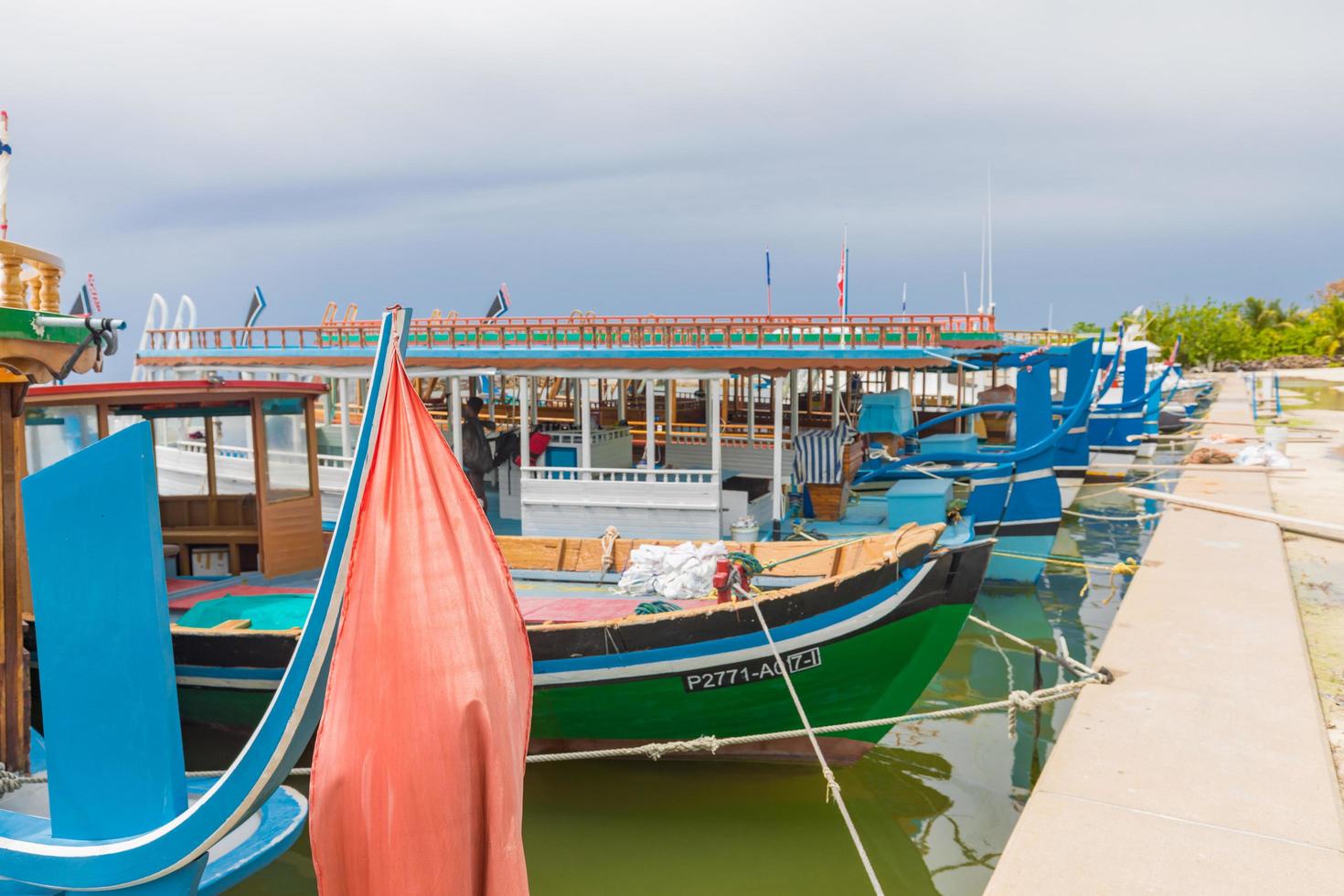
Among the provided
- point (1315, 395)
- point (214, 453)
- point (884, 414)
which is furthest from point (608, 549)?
point (1315, 395)

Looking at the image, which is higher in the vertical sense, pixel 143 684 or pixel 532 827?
pixel 143 684

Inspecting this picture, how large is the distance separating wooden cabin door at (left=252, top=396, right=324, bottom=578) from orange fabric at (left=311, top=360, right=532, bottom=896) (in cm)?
674

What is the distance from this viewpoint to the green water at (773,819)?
304 inches

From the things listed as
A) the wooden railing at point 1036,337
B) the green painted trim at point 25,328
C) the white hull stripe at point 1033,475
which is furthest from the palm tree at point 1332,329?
the green painted trim at point 25,328

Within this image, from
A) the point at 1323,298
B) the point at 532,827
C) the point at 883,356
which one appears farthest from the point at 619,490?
the point at 1323,298

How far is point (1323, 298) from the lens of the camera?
8281 centimetres

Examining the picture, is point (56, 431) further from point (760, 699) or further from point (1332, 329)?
point (1332, 329)

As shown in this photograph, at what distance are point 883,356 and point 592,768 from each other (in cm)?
732

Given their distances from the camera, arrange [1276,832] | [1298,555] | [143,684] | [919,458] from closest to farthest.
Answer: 1. [143,684]
2. [1276,832]
3. [1298,555]
4. [919,458]

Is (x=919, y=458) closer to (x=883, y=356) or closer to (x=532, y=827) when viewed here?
(x=883, y=356)

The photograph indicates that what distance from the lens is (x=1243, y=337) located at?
82.3 meters

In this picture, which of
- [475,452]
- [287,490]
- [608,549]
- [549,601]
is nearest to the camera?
[549,601]

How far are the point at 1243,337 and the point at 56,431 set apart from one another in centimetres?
9224

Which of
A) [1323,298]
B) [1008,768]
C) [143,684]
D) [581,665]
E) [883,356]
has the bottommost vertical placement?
[1008,768]
